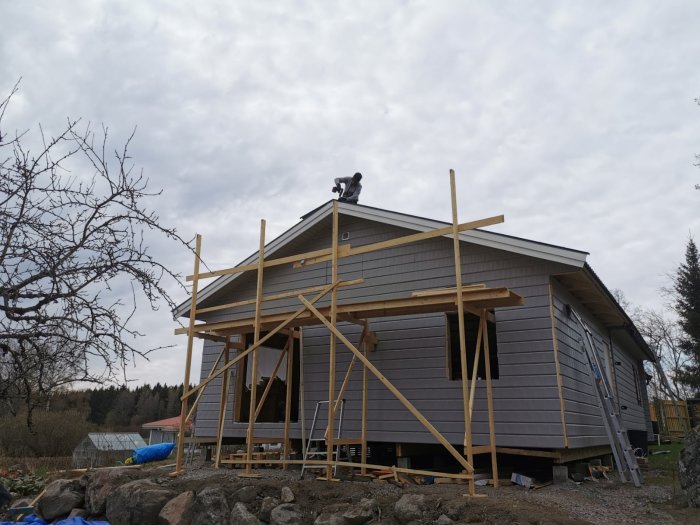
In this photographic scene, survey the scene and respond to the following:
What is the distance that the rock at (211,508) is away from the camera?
24.2ft

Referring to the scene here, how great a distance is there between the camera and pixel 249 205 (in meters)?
9.88

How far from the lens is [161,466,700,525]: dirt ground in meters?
5.89

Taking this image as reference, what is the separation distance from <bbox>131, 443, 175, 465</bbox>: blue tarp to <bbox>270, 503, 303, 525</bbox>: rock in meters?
8.36

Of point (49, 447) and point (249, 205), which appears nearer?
point (249, 205)

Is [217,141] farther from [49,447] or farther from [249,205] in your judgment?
[49,447]

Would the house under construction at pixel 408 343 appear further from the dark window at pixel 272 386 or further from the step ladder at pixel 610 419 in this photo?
the step ladder at pixel 610 419

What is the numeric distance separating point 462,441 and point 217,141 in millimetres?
6462

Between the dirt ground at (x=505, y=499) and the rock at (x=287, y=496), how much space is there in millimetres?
81

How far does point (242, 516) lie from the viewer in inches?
284

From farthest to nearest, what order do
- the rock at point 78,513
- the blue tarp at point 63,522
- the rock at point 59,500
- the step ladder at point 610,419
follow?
the step ladder at point 610,419 < the rock at point 59,500 < the rock at point 78,513 < the blue tarp at point 63,522

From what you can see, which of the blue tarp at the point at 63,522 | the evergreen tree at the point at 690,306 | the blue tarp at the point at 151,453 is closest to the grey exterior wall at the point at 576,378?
the blue tarp at the point at 63,522

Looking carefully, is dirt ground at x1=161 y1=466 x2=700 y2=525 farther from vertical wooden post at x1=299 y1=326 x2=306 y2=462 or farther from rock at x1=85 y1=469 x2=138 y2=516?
vertical wooden post at x1=299 y1=326 x2=306 y2=462

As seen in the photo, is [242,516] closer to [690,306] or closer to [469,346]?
[469,346]

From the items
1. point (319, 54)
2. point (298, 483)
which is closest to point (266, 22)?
point (319, 54)
